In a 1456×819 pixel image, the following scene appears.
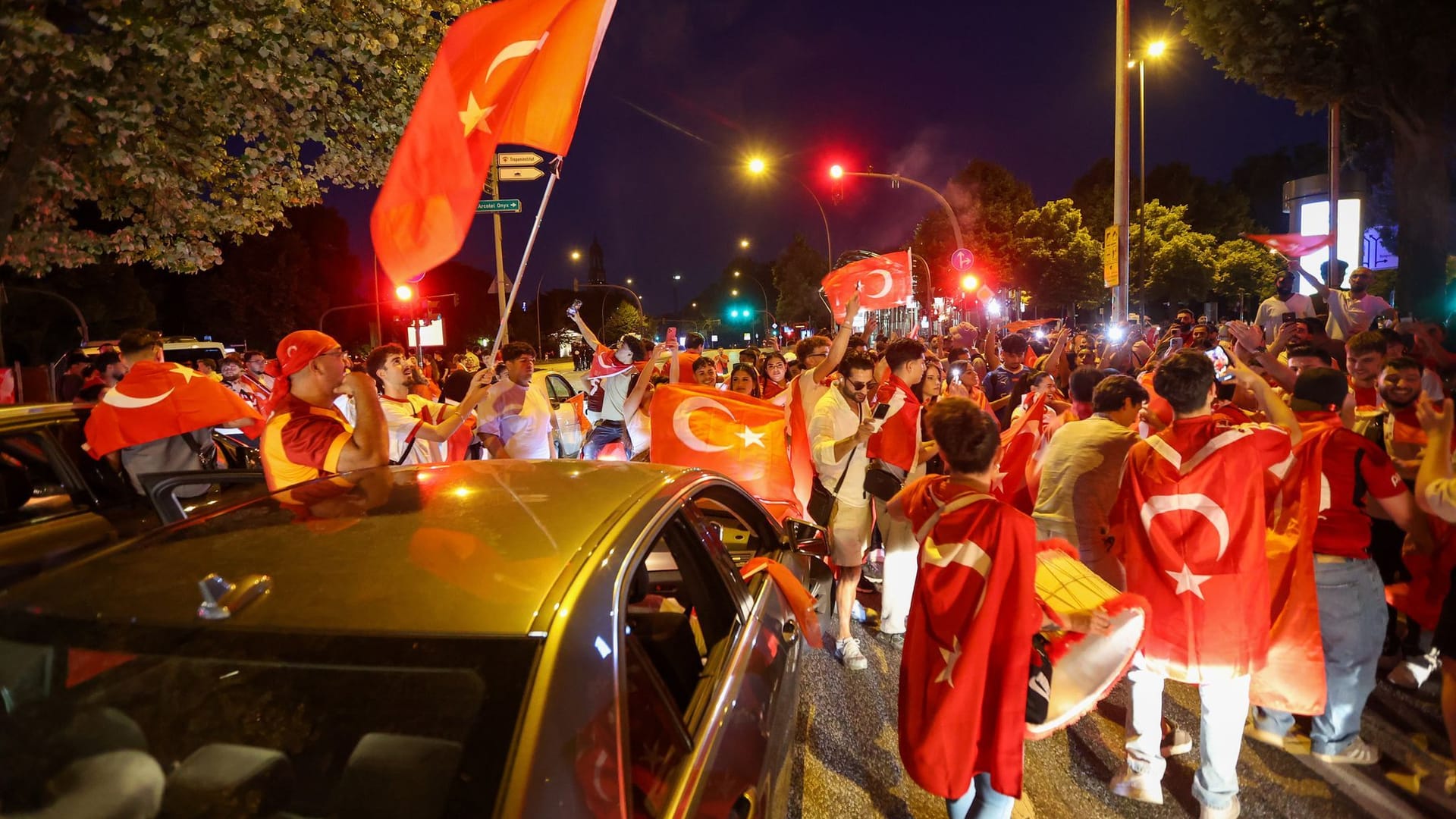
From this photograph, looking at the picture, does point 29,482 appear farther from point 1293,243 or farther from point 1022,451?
point 1293,243

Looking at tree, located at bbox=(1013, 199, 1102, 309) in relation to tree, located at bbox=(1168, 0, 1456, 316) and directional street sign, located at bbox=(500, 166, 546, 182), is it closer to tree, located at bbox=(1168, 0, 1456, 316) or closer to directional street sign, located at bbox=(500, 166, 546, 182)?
tree, located at bbox=(1168, 0, 1456, 316)

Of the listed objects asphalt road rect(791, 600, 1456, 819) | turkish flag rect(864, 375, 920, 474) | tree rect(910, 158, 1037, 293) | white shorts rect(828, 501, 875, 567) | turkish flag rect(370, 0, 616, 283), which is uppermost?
tree rect(910, 158, 1037, 293)

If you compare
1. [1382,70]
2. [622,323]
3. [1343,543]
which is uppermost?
[1382,70]

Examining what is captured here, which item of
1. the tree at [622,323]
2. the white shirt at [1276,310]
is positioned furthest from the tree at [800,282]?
the white shirt at [1276,310]

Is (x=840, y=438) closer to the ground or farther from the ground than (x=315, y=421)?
closer to the ground

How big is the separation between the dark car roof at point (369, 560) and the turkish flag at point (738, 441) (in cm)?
386

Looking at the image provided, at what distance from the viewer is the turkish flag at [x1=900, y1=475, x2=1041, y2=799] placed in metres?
2.77

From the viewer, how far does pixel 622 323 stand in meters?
93.8

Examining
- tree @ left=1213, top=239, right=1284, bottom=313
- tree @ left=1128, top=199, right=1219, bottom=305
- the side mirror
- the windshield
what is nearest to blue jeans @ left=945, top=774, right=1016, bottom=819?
the side mirror

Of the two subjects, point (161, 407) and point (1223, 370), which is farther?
point (1223, 370)

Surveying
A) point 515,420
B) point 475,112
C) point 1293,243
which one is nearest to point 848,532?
point 515,420

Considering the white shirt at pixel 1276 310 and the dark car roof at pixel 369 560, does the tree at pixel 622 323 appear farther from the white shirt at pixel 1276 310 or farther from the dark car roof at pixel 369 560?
the dark car roof at pixel 369 560

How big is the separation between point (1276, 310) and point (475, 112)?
10391mm

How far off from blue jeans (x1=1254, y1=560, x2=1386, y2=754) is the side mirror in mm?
2316
